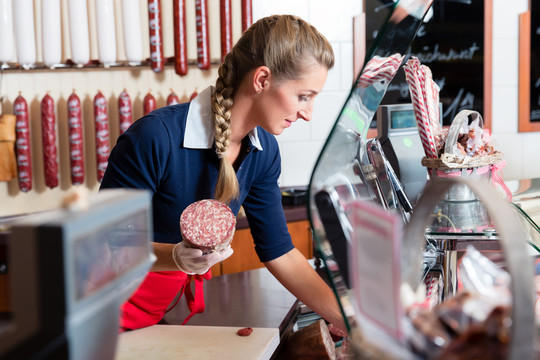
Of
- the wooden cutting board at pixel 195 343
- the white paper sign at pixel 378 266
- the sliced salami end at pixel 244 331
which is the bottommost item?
the wooden cutting board at pixel 195 343

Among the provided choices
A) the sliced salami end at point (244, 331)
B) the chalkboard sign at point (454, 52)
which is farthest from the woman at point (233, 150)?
the chalkboard sign at point (454, 52)

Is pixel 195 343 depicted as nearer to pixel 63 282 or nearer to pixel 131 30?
pixel 63 282

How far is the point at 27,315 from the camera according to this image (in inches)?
20.9

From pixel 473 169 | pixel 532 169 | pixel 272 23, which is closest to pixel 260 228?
pixel 272 23

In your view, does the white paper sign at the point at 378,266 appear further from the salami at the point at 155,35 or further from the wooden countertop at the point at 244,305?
the salami at the point at 155,35

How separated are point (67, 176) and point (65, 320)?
288 centimetres

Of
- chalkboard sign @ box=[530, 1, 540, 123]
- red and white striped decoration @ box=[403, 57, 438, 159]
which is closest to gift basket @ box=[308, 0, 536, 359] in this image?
red and white striped decoration @ box=[403, 57, 438, 159]

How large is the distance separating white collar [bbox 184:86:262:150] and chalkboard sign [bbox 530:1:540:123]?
3.12 m

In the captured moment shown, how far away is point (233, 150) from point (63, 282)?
48.0 inches

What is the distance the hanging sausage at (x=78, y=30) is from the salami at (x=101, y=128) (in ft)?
0.71

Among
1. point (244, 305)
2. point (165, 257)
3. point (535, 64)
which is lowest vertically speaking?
point (244, 305)

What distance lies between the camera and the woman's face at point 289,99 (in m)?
1.55

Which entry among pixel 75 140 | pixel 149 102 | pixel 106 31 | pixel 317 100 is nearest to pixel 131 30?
pixel 106 31

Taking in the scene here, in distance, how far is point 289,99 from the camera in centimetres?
156
